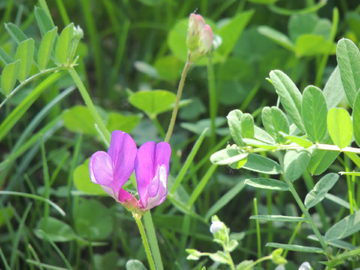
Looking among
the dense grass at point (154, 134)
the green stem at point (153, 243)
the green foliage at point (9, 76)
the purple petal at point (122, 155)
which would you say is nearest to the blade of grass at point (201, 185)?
the dense grass at point (154, 134)

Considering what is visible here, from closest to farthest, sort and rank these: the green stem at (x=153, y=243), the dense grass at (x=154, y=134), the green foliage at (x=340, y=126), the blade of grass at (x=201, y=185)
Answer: the green foliage at (x=340, y=126) < the green stem at (x=153, y=243) < the blade of grass at (x=201, y=185) < the dense grass at (x=154, y=134)

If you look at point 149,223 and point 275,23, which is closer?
point 149,223

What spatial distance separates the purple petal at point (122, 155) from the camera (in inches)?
24.7

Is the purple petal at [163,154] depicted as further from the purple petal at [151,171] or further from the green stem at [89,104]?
the green stem at [89,104]

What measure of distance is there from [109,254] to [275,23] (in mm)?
1207

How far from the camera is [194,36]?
838 millimetres

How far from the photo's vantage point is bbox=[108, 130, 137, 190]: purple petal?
0.63 meters

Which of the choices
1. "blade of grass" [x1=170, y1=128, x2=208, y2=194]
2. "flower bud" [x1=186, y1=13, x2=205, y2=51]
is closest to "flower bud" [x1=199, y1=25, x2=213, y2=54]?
"flower bud" [x1=186, y1=13, x2=205, y2=51]

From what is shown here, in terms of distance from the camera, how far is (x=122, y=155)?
2.06 ft

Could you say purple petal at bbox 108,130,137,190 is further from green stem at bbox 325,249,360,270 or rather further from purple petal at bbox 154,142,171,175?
green stem at bbox 325,249,360,270

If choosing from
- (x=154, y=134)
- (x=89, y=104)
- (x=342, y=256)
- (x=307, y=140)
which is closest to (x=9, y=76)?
(x=89, y=104)

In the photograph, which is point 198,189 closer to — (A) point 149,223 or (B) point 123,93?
(A) point 149,223

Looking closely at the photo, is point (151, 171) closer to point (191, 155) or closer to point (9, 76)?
point (191, 155)

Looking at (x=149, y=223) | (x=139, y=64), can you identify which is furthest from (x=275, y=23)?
(x=149, y=223)
